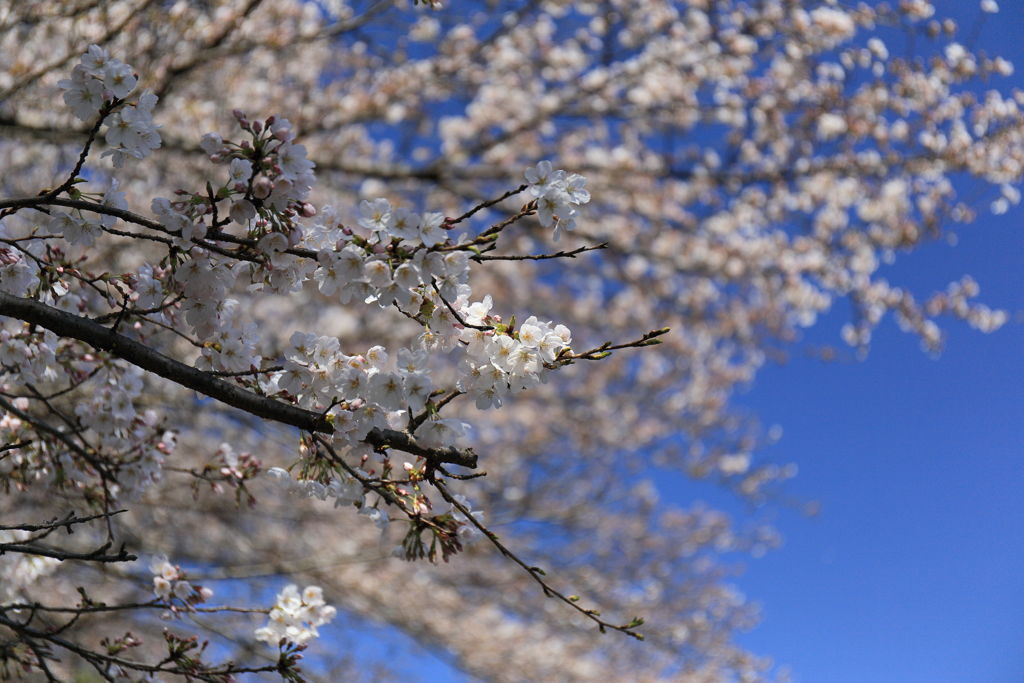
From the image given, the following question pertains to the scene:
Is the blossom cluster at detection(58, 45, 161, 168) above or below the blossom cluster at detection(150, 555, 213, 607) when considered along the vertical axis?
above

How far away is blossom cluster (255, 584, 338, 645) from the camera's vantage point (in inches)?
93.9

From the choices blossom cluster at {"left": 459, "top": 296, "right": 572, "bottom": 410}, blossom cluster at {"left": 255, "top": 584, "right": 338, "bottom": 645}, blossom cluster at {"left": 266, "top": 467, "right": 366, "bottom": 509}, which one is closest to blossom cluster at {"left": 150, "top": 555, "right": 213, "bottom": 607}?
blossom cluster at {"left": 255, "top": 584, "right": 338, "bottom": 645}

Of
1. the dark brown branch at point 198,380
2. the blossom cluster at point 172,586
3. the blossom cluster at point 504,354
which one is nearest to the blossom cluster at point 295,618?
the blossom cluster at point 172,586

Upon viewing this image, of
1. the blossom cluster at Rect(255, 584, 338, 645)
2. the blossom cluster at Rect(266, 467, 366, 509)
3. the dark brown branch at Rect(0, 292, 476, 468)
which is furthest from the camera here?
the blossom cluster at Rect(255, 584, 338, 645)

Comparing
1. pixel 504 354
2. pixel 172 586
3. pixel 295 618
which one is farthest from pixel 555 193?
pixel 172 586

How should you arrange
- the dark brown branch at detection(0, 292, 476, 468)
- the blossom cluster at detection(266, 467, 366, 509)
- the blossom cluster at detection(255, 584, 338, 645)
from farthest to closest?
1. the blossom cluster at detection(255, 584, 338, 645)
2. the blossom cluster at detection(266, 467, 366, 509)
3. the dark brown branch at detection(0, 292, 476, 468)

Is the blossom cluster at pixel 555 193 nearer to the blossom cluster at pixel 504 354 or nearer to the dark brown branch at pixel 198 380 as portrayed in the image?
the blossom cluster at pixel 504 354

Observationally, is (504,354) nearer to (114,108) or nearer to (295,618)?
(114,108)

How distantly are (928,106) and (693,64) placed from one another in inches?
78.4

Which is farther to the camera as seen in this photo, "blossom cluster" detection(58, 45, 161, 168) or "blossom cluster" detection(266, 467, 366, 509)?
"blossom cluster" detection(266, 467, 366, 509)

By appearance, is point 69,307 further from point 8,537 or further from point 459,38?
point 459,38

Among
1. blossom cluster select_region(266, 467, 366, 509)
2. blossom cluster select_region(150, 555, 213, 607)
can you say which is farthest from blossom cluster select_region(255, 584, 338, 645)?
blossom cluster select_region(266, 467, 366, 509)

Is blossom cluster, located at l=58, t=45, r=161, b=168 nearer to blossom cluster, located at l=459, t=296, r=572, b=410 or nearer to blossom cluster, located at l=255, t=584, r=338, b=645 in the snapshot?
blossom cluster, located at l=459, t=296, r=572, b=410

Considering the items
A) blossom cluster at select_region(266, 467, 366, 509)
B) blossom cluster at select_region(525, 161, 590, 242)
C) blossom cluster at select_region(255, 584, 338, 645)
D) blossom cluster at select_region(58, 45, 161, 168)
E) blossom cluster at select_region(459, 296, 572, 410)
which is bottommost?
blossom cluster at select_region(255, 584, 338, 645)
